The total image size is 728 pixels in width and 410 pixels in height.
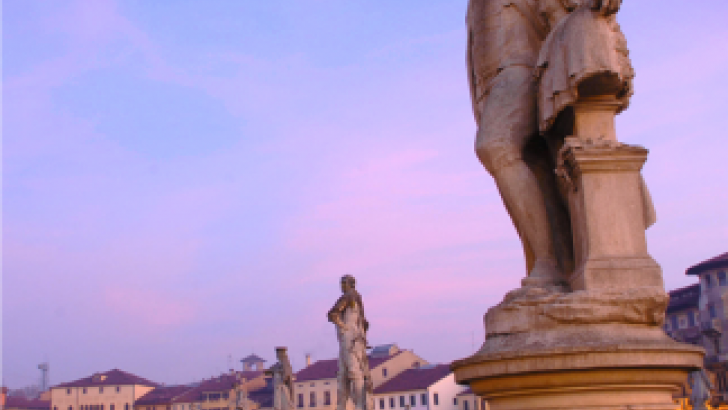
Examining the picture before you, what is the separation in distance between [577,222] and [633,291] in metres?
0.50

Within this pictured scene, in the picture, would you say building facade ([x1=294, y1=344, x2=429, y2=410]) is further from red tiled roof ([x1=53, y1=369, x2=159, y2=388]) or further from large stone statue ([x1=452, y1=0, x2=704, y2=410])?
large stone statue ([x1=452, y1=0, x2=704, y2=410])

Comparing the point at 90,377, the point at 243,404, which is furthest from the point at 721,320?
the point at 90,377

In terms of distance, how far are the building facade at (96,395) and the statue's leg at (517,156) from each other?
3145 inches

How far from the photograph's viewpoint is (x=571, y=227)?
13.5 feet

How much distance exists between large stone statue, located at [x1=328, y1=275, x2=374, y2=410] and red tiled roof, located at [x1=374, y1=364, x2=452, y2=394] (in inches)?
1824

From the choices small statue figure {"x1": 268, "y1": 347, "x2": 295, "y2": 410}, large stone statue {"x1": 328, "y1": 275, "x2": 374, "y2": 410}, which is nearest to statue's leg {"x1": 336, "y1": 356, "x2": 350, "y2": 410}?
large stone statue {"x1": 328, "y1": 275, "x2": 374, "y2": 410}

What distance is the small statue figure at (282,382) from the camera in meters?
18.8

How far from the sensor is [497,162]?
4262 mm

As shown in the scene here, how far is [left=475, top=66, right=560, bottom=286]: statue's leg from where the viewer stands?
4168 millimetres

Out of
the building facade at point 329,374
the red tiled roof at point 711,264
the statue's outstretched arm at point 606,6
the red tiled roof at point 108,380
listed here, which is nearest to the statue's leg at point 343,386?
the statue's outstretched arm at point 606,6

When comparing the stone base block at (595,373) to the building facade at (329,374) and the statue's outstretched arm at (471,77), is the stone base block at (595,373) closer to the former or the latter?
the statue's outstretched arm at (471,77)

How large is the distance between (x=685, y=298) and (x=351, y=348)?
142 ft

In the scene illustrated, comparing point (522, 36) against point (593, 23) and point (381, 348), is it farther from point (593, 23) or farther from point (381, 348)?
point (381, 348)

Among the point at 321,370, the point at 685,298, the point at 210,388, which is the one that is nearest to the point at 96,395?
the point at 210,388
